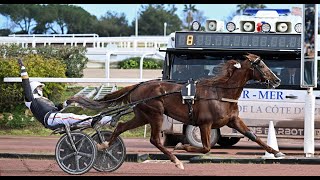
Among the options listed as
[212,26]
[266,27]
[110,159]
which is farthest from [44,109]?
[266,27]

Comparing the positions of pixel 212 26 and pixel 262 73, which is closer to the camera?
pixel 262 73

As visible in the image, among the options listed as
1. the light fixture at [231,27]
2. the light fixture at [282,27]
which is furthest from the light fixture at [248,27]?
the light fixture at [282,27]

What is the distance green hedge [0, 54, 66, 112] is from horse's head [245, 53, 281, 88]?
11.0m

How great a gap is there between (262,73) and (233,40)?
4.16 m

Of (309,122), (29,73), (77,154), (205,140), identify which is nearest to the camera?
(77,154)

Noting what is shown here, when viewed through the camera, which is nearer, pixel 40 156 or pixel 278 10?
pixel 40 156

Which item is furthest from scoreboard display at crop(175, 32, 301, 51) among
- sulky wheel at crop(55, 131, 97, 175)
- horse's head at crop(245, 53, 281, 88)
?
sulky wheel at crop(55, 131, 97, 175)

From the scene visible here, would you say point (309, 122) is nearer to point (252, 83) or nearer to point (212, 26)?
point (252, 83)

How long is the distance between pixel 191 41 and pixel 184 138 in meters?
2.04

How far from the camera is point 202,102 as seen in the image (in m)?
13.3

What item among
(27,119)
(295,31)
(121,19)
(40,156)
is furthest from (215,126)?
(121,19)
